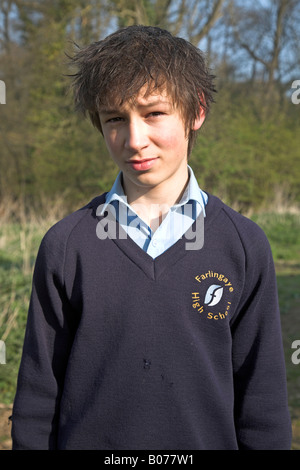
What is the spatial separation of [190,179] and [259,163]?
15336mm

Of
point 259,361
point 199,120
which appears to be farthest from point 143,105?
point 259,361

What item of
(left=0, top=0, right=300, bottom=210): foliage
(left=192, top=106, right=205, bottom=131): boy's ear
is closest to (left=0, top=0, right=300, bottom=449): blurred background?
(left=0, top=0, right=300, bottom=210): foliage

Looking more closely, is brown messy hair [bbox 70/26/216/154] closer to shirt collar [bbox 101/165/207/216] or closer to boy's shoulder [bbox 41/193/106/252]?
shirt collar [bbox 101/165/207/216]

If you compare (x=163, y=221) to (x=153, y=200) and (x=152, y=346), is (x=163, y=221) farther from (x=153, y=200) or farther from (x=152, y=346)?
(x=152, y=346)

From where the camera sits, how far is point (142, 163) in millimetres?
1520

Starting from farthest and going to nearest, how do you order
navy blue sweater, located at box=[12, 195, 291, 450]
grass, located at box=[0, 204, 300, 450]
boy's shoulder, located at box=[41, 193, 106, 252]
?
grass, located at box=[0, 204, 300, 450] < boy's shoulder, located at box=[41, 193, 106, 252] < navy blue sweater, located at box=[12, 195, 291, 450]

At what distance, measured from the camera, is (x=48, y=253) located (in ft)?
5.06

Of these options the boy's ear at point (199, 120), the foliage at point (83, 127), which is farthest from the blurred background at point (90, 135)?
the boy's ear at point (199, 120)

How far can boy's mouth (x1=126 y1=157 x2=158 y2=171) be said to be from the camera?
4.98 feet

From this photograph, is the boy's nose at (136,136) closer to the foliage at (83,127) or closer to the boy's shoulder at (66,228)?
the boy's shoulder at (66,228)

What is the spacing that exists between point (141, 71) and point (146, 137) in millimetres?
195

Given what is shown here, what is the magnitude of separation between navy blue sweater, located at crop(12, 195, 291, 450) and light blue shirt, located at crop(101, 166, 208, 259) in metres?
0.04

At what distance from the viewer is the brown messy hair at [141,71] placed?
1513 mm
